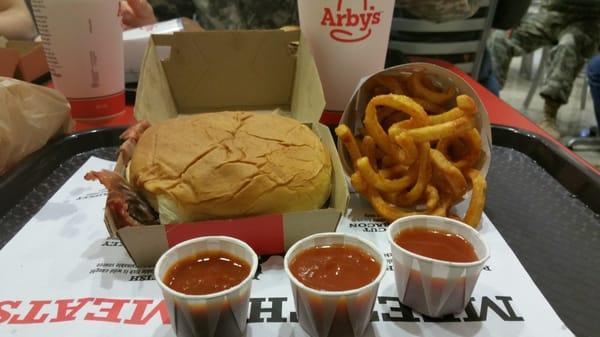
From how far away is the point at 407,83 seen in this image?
4.52 ft

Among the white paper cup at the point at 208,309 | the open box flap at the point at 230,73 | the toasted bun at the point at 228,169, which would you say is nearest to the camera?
the white paper cup at the point at 208,309

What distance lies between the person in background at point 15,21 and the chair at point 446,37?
2319 millimetres

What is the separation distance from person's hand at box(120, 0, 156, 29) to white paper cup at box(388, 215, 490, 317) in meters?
1.90

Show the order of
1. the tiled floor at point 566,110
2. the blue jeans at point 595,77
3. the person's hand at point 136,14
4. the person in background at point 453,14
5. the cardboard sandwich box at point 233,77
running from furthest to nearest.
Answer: the tiled floor at point 566,110
the blue jeans at point 595,77
the person's hand at point 136,14
the person in background at point 453,14
the cardboard sandwich box at point 233,77

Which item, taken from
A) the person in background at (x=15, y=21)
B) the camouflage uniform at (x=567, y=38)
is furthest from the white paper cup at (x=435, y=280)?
the camouflage uniform at (x=567, y=38)

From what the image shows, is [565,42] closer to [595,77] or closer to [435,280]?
[595,77]

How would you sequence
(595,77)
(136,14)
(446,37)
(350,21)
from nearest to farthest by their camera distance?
(350,21) < (136,14) < (446,37) < (595,77)

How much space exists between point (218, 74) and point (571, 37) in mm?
4298

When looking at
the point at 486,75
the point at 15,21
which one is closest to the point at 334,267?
the point at 486,75

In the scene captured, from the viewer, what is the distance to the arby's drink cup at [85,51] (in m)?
1.56

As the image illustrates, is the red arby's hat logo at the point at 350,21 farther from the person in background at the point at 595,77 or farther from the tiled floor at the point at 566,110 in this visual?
the tiled floor at the point at 566,110

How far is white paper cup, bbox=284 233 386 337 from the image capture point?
0.84m

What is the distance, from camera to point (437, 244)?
3.33ft

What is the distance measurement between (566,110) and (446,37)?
400 cm
